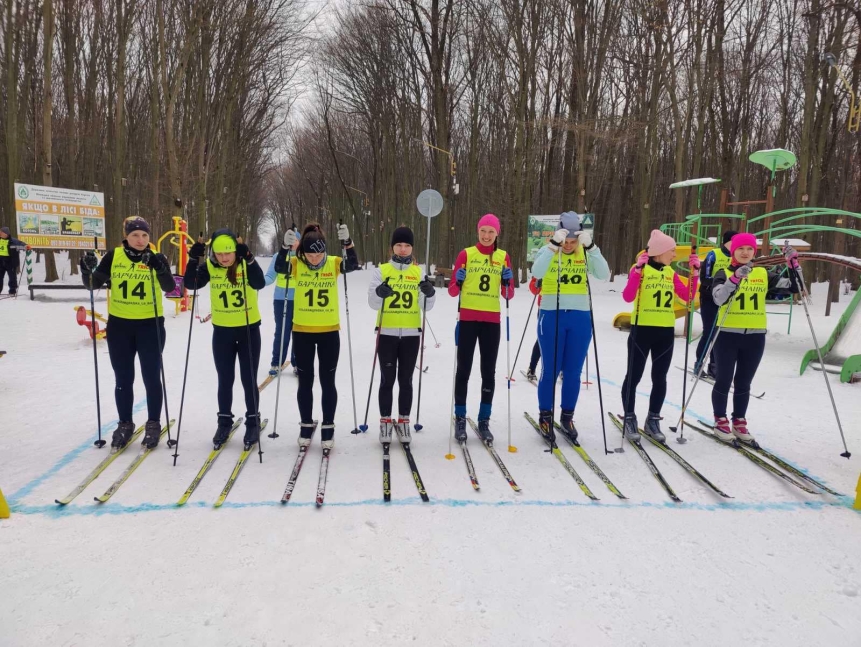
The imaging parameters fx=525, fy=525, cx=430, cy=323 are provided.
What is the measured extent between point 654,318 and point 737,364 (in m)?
0.90

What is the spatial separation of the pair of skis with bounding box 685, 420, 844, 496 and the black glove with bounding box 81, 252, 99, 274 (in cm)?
565

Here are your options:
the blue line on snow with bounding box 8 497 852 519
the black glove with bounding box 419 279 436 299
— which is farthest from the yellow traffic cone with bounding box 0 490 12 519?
the black glove with bounding box 419 279 436 299

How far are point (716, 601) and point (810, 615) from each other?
41 cm

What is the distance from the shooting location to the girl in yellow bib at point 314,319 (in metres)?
4.31

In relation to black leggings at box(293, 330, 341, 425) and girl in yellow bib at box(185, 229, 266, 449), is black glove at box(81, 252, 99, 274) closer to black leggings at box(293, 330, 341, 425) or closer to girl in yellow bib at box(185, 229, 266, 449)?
girl in yellow bib at box(185, 229, 266, 449)

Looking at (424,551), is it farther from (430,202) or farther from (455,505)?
(430,202)

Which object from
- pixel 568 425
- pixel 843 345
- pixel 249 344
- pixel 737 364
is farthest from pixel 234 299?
pixel 843 345

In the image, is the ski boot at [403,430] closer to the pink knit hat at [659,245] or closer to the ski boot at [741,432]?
the pink knit hat at [659,245]

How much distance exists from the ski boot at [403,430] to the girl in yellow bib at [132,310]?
205 cm

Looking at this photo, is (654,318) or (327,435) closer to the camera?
(327,435)

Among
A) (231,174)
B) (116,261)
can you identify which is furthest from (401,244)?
(231,174)

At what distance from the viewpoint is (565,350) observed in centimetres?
481

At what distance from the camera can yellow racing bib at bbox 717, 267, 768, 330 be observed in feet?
15.4

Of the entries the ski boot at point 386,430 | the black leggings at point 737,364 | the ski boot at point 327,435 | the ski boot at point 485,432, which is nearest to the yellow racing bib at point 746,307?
the black leggings at point 737,364
